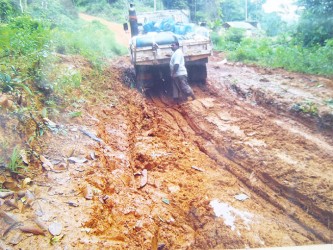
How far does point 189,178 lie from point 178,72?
2722mm

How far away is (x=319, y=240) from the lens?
2229mm

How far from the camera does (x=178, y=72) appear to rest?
5332 mm

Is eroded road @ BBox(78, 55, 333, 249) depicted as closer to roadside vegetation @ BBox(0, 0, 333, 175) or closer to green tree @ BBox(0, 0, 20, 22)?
roadside vegetation @ BBox(0, 0, 333, 175)

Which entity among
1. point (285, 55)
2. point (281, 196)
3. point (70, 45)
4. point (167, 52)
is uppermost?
point (70, 45)

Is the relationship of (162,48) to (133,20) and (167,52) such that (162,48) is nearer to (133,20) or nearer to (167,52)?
(167,52)

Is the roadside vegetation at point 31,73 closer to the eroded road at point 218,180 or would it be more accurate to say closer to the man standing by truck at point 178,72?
the eroded road at point 218,180

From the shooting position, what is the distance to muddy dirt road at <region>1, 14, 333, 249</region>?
2238 mm

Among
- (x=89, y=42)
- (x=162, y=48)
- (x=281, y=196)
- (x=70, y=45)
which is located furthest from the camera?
(x=89, y=42)

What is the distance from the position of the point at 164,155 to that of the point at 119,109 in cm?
167

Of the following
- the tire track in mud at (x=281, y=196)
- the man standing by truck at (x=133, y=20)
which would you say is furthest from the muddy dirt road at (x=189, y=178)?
the man standing by truck at (x=133, y=20)

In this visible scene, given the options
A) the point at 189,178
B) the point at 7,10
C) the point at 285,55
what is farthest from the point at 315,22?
the point at 7,10

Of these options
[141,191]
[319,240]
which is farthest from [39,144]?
[319,240]

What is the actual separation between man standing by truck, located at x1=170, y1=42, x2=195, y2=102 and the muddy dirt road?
2.17 feet

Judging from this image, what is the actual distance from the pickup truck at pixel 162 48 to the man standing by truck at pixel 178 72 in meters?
0.19
